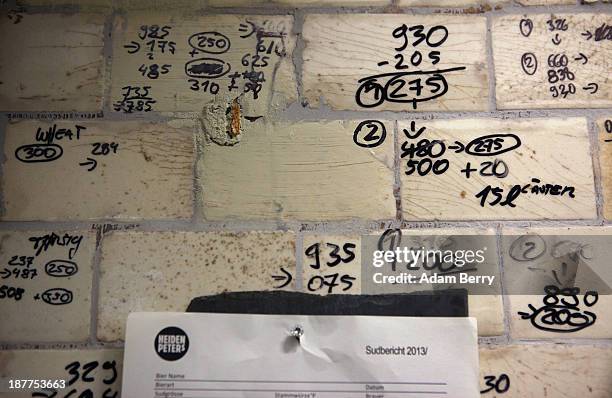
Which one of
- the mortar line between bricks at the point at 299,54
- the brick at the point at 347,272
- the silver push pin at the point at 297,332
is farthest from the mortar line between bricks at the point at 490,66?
the silver push pin at the point at 297,332

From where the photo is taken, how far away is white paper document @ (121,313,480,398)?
2.74 feet

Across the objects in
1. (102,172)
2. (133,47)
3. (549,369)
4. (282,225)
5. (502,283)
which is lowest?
(549,369)

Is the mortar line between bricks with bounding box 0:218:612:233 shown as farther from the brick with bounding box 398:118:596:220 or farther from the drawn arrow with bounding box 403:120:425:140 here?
the drawn arrow with bounding box 403:120:425:140

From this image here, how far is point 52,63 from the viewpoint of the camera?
966 mm

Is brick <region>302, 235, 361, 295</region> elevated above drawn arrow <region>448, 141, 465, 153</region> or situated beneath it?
situated beneath

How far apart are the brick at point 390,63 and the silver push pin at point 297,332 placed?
15.4 inches

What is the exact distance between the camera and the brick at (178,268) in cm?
88

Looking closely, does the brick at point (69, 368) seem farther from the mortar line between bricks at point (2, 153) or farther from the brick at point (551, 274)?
the brick at point (551, 274)

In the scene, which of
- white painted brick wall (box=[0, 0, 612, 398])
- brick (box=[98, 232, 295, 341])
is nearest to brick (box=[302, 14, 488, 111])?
white painted brick wall (box=[0, 0, 612, 398])

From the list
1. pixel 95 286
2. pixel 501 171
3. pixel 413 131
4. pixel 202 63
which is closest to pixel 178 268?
pixel 95 286

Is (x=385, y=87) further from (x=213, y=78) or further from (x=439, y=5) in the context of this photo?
(x=213, y=78)

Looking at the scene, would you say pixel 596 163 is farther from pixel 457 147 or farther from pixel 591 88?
pixel 457 147

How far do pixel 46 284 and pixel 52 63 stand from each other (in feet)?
1.32

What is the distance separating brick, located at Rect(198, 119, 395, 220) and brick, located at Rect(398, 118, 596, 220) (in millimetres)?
56
